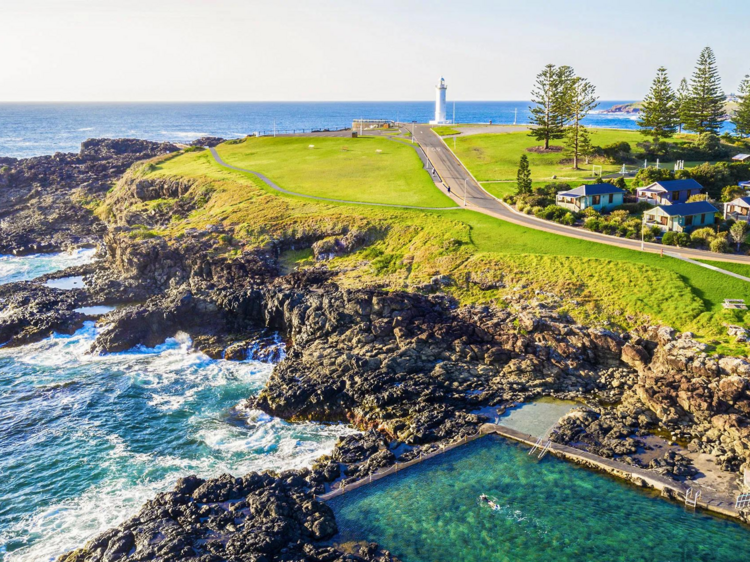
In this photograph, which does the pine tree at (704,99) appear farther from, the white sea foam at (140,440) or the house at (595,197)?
the white sea foam at (140,440)

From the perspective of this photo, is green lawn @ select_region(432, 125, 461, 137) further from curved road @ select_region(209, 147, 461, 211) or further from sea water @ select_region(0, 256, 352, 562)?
sea water @ select_region(0, 256, 352, 562)

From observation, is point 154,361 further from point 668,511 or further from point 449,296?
point 668,511

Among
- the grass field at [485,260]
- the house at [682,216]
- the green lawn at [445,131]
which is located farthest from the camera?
the green lawn at [445,131]

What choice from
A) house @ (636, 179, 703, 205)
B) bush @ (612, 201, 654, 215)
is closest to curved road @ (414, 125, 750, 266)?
bush @ (612, 201, 654, 215)

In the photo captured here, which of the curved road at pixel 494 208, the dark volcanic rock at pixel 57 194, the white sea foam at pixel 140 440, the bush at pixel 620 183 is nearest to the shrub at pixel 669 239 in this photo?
the curved road at pixel 494 208

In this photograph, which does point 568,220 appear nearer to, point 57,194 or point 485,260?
point 485,260
